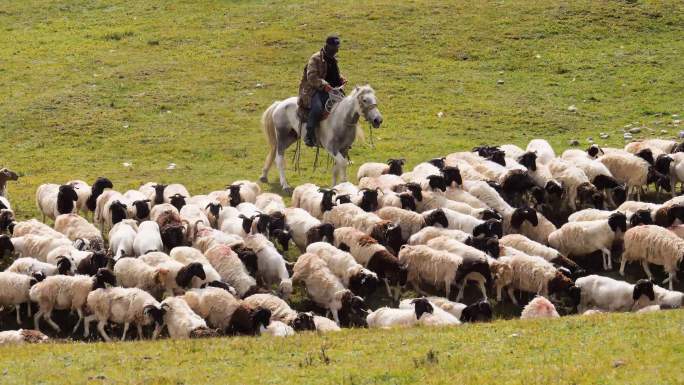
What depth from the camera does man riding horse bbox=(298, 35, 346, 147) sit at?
2609 cm

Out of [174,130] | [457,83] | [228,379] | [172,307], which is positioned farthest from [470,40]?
[228,379]

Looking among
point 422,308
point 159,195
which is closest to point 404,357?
point 422,308

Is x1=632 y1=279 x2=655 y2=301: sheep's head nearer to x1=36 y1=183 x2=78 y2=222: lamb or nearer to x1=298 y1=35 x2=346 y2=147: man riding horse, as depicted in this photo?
x1=298 y1=35 x2=346 y2=147: man riding horse

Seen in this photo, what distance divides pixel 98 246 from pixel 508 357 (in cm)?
1004

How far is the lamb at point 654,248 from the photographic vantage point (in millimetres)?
19453

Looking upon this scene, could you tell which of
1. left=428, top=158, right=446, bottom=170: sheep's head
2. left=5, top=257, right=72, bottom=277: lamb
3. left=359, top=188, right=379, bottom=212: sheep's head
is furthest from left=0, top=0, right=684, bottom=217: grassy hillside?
left=5, top=257, right=72, bottom=277: lamb

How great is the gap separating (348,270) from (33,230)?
21.3 feet

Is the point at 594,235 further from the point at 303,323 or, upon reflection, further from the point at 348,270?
the point at 303,323

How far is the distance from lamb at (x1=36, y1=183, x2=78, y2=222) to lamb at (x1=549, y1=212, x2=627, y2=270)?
10.2 metres

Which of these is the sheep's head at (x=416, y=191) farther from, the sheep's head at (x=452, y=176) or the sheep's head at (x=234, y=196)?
the sheep's head at (x=234, y=196)

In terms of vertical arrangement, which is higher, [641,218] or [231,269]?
[641,218]

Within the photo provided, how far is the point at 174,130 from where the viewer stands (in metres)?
32.9

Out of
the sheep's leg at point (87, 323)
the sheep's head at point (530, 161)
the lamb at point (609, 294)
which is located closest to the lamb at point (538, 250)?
the lamb at point (609, 294)

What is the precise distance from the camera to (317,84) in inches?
1027
